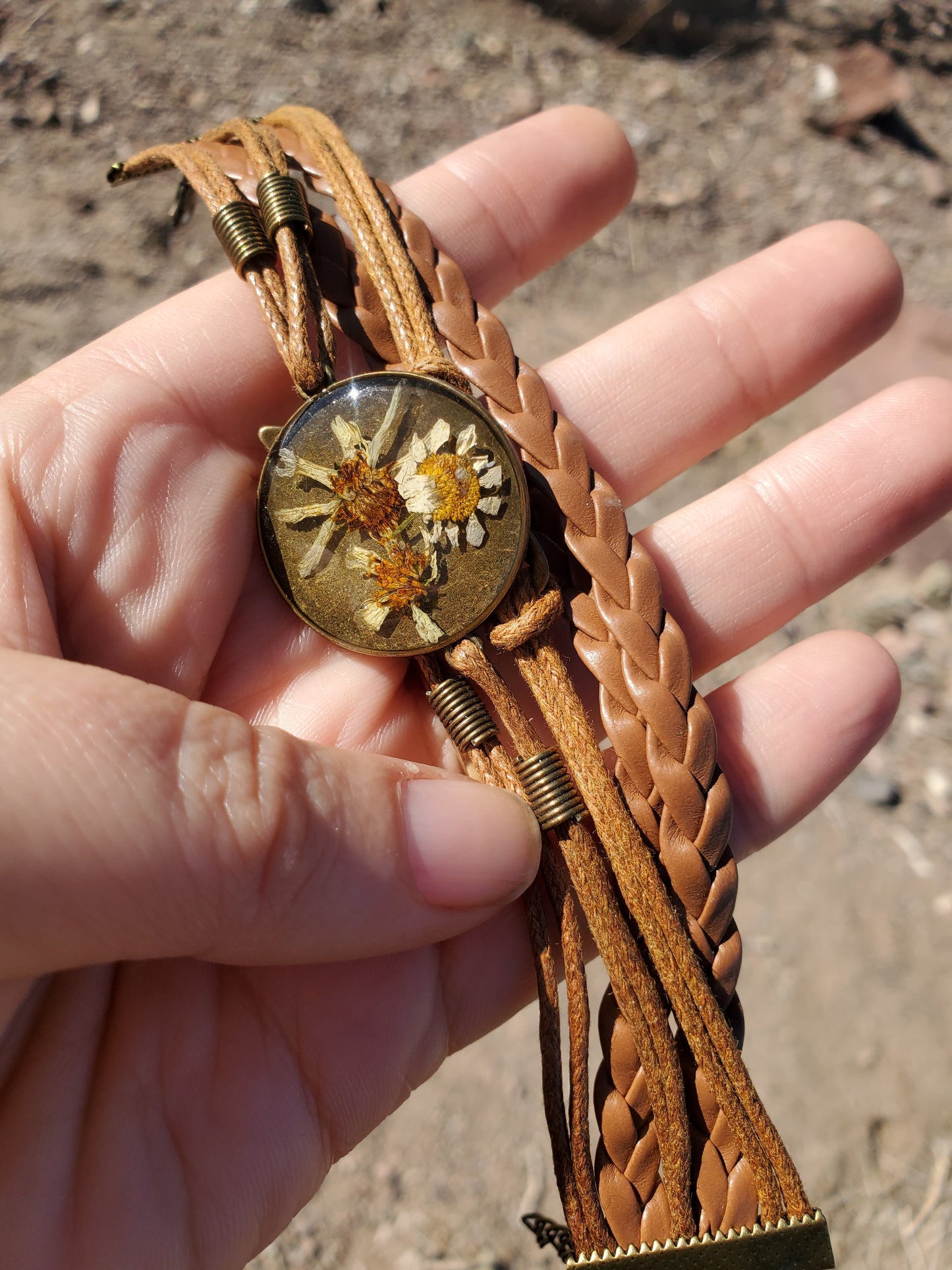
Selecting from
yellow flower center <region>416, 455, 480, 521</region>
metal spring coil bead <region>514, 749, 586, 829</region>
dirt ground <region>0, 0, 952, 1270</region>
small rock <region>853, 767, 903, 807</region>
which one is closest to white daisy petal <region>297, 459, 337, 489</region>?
yellow flower center <region>416, 455, 480, 521</region>

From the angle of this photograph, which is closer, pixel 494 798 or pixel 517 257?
pixel 494 798

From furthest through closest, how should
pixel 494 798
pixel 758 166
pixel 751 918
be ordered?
Answer: pixel 758 166, pixel 751 918, pixel 494 798

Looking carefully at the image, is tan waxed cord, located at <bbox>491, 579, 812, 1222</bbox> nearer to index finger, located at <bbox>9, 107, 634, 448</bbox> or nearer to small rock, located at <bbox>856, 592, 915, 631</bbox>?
index finger, located at <bbox>9, 107, 634, 448</bbox>

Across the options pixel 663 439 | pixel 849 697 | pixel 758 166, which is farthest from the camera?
pixel 758 166

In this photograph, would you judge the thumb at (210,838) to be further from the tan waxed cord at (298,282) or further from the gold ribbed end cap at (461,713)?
the tan waxed cord at (298,282)

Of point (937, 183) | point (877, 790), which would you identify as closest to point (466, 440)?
point (877, 790)

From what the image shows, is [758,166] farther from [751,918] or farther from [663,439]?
[751,918]

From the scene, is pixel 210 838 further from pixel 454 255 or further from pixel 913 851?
pixel 913 851

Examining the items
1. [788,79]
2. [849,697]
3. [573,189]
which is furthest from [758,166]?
[849,697]
